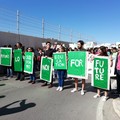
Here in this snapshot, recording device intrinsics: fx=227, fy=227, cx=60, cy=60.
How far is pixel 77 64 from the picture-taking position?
858 centimetres

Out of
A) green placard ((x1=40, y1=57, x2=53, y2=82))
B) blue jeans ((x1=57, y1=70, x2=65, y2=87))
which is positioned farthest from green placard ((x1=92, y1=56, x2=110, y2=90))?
green placard ((x1=40, y1=57, x2=53, y2=82))

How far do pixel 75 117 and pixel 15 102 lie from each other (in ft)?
7.11

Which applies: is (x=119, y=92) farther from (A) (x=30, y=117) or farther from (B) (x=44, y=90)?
(A) (x=30, y=117)

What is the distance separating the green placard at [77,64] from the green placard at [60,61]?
340 millimetres

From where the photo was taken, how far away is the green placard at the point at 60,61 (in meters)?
9.18

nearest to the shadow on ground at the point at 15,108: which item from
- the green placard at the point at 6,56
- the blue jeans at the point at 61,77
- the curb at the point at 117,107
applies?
the curb at the point at 117,107

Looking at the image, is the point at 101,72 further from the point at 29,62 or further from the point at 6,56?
the point at 6,56

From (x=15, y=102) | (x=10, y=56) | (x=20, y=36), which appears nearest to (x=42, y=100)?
(x=15, y=102)

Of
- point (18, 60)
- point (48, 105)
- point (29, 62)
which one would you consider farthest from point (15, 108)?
point (18, 60)

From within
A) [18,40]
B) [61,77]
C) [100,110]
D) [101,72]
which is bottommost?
[100,110]

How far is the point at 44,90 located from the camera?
8.89 m

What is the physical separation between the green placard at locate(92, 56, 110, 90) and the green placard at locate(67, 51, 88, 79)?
0.46 metres

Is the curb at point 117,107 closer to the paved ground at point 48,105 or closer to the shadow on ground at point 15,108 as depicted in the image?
the paved ground at point 48,105

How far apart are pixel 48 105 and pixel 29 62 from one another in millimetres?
4342
